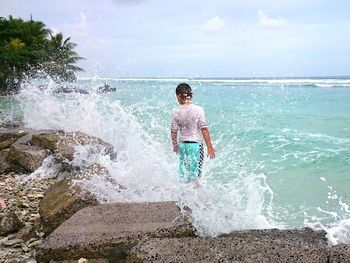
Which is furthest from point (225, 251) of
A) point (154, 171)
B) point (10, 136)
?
point (10, 136)

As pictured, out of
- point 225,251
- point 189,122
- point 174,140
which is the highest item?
point 189,122

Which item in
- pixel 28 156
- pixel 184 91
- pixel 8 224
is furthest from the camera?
pixel 28 156

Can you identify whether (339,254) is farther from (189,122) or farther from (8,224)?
(8,224)

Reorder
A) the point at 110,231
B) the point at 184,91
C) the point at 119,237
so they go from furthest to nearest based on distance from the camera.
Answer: the point at 184,91
the point at 110,231
the point at 119,237

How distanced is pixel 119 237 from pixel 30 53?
136ft

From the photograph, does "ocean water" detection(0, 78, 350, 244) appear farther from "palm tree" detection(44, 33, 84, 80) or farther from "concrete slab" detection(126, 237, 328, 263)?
"palm tree" detection(44, 33, 84, 80)

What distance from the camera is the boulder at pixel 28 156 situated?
708 centimetres

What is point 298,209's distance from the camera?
20.1 ft

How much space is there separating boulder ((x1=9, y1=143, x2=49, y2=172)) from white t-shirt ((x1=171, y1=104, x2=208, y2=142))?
124 inches

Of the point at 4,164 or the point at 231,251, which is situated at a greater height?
the point at 231,251

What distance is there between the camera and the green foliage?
4062cm

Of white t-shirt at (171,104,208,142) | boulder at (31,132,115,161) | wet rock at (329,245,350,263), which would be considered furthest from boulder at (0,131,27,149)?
wet rock at (329,245,350,263)

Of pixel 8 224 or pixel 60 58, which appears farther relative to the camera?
pixel 60 58

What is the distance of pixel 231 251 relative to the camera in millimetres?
2758
